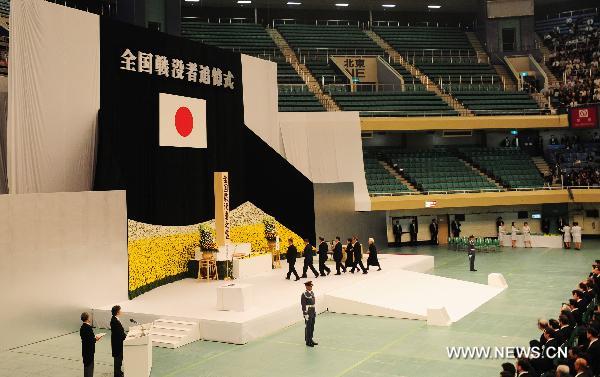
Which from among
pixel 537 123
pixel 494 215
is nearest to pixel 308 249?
pixel 494 215

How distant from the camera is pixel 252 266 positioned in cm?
1827

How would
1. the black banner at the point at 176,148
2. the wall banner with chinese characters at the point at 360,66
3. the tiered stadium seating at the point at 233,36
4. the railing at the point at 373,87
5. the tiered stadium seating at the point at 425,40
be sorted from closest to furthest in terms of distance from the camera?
the black banner at the point at 176,148 → the railing at the point at 373,87 → the tiered stadium seating at the point at 233,36 → the wall banner with chinese characters at the point at 360,66 → the tiered stadium seating at the point at 425,40

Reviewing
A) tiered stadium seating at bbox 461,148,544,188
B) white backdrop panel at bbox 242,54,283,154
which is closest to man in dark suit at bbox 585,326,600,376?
white backdrop panel at bbox 242,54,283,154

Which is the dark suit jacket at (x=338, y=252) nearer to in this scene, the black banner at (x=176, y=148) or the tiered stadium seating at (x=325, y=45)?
the black banner at (x=176, y=148)

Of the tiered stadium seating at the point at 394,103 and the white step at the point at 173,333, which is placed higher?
the tiered stadium seating at the point at 394,103

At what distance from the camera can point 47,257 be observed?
12812 millimetres

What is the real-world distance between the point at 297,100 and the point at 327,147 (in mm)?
5806

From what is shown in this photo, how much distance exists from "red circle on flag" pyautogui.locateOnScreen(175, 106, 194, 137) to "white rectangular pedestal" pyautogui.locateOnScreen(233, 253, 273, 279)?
4.07 m

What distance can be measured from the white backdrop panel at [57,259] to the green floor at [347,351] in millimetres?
508

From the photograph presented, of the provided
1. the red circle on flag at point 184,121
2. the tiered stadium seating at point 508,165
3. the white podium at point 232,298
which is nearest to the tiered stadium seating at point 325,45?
the tiered stadium seating at point 508,165

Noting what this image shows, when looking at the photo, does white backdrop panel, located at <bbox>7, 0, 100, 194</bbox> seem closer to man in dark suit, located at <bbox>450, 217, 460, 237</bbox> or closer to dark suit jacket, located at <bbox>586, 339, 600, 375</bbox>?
dark suit jacket, located at <bbox>586, 339, 600, 375</bbox>

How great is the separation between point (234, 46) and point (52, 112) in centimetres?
2207

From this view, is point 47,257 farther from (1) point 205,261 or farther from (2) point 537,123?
(2) point 537,123

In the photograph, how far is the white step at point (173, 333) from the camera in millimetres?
12117
